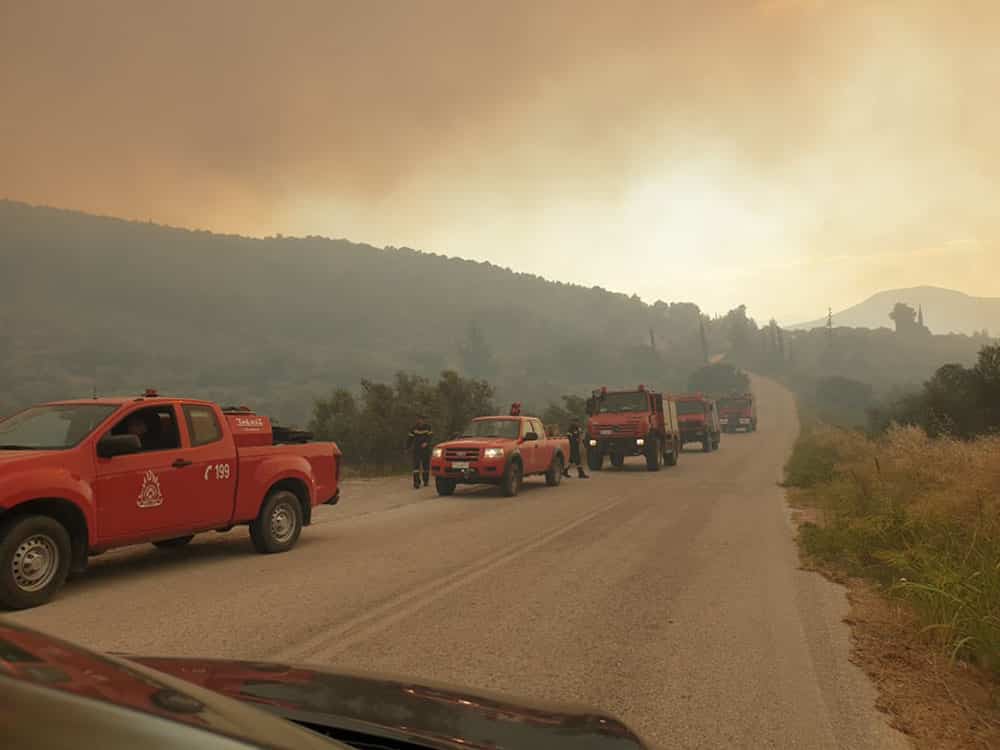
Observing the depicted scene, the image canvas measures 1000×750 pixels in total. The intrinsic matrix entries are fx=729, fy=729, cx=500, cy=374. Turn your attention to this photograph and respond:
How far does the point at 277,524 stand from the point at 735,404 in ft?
173

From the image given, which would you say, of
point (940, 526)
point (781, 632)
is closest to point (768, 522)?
point (940, 526)

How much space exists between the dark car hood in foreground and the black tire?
16755 mm

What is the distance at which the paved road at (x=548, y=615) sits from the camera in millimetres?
4520

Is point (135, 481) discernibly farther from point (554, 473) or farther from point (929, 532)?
point (554, 473)

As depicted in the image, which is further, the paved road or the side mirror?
the side mirror

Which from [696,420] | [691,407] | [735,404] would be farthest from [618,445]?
[735,404]

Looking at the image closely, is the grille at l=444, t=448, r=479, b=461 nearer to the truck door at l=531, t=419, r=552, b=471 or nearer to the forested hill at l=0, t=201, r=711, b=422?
the truck door at l=531, t=419, r=552, b=471

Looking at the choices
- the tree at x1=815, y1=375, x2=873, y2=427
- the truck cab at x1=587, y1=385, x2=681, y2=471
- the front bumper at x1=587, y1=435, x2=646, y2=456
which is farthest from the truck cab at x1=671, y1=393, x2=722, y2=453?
the tree at x1=815, y1=375, x2=873, y2=427

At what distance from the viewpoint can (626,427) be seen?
23.6 metres

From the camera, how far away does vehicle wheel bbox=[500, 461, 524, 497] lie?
53.3 ft

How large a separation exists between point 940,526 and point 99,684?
33.3ft

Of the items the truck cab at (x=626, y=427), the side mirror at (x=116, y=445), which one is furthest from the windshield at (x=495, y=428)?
the side mirror at (x=116, y=445)

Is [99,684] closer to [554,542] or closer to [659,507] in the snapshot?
[554,542]

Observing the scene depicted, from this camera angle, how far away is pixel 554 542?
10320 millimetres
